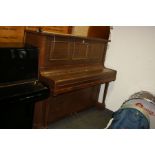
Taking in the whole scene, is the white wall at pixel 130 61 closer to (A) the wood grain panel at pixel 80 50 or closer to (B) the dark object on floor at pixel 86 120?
(B) the dark object on floor at pixel 86 120

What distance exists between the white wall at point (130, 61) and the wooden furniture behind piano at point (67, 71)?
0.15m

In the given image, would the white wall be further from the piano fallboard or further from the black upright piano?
the black upright piano

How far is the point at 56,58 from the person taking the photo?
2633 mm

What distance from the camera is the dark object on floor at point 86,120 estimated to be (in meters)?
2.90

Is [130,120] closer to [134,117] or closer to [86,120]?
[134,117]

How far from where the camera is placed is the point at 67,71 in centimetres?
276

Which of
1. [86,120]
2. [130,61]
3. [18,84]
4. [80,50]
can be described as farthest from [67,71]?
[130,61]

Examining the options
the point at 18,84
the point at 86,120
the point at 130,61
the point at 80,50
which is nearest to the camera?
the point at 18,84

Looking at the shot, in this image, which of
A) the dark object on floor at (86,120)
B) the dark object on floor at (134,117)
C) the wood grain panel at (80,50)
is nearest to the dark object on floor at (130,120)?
the dark object on floor at (134,117)

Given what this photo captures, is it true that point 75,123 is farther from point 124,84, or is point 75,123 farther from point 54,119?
point 124,84

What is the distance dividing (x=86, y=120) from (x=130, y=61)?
119 centimetres

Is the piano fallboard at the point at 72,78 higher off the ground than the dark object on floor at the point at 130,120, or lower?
higher
